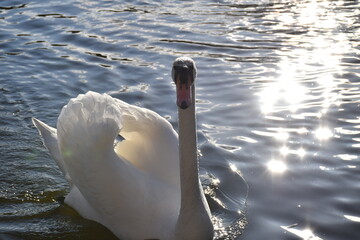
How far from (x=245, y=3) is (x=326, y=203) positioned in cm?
905

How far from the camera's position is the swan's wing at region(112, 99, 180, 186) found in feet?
21.5

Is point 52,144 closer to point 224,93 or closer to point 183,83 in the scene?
point 183,83

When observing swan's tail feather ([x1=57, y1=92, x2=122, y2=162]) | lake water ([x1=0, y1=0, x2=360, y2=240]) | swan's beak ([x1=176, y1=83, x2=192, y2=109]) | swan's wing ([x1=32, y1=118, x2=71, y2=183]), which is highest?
swan's beak ([x1=176, y1=83, x2=192, y2=109])

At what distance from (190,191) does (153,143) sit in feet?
3.25

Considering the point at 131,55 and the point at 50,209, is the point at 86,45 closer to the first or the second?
the point at 131,55

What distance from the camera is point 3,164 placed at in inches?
307

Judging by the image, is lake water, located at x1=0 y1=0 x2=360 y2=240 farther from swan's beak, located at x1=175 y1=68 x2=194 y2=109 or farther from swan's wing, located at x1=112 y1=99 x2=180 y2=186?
swan's beak, located at x1=175 y1=68 x2=194 y2=109

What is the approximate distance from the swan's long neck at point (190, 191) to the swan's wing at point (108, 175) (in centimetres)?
21

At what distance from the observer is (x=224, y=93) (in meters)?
10.0

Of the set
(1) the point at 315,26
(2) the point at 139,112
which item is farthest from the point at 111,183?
(1) the point at 315,26

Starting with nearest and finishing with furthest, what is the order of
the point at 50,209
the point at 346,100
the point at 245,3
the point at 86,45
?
the point at 50,209 < the point at 346,100 < the point at 86,45 < the point at 245,3

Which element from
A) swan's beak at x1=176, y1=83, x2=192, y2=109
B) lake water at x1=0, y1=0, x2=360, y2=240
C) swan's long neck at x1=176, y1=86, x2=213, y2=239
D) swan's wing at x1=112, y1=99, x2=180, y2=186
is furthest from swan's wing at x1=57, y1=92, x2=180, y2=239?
swan's beak at x1=176, y1=83, x2=192, y2=109

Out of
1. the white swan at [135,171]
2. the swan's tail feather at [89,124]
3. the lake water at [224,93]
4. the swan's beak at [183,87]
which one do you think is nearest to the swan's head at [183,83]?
the swan's beak at [183,87]

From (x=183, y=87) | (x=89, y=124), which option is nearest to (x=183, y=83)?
(x=183, y=87)
